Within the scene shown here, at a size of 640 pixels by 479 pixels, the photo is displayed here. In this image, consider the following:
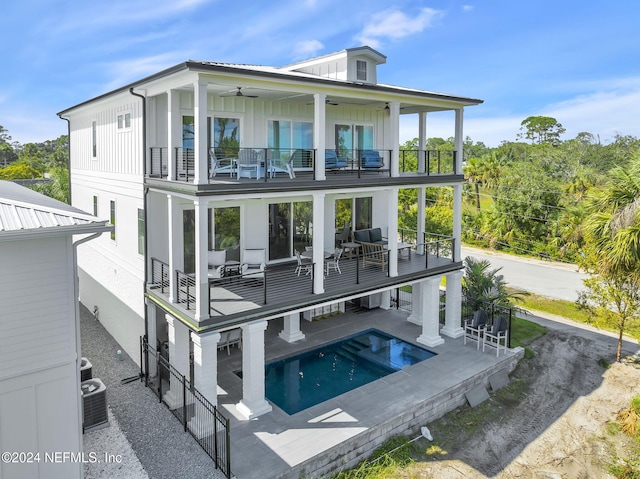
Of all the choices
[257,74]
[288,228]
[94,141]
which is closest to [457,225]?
[288,228]

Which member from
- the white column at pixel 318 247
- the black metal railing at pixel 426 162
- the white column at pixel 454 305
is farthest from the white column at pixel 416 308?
the white column at pixel 318 247

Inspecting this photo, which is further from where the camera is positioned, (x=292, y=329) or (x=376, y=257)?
(x=292, y=329)

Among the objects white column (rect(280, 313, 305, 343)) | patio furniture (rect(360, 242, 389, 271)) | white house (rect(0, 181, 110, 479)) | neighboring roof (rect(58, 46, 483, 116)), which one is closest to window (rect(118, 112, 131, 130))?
neighboring roof (rect(58, 46, 483, 116))

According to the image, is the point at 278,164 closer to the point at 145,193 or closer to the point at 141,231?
the point at 145,193

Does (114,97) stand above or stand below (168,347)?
above

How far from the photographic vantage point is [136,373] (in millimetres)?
14328

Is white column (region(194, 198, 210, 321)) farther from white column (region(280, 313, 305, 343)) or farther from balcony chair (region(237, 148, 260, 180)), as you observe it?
white column (region(280, 313, 305, 343))

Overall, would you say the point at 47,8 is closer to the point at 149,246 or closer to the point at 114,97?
the point at 114,97

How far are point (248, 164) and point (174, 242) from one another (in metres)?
3.04

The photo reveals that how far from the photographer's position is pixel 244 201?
15.5 m

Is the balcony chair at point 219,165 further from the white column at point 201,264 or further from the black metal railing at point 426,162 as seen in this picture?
the black metal railing at point 426,162

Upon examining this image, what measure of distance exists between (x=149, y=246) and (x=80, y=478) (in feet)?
20.9

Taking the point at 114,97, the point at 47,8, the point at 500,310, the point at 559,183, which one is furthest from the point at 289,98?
the point at 559,183

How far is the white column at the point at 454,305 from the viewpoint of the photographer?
57.3 ft
